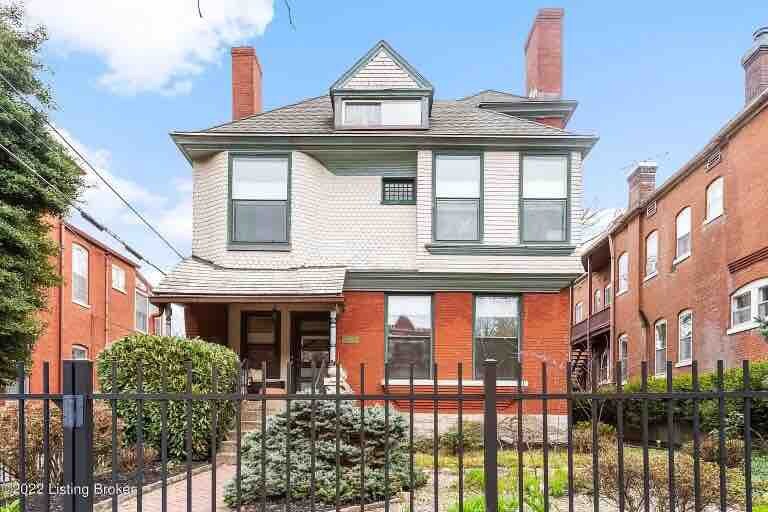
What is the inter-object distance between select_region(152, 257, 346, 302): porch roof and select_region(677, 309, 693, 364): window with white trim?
10.3 meters

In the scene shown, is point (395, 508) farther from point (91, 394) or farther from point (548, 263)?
point (548, 263)

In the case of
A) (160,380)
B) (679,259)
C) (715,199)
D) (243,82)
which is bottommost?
(160,380)

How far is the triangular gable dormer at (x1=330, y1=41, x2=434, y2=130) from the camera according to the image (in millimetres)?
15953

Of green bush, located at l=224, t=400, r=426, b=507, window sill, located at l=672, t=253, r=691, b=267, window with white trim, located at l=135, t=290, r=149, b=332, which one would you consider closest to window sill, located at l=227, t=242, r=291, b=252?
green bush, located at l=224, t=400, r=426, b=507

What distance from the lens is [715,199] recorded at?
1798 centimetres

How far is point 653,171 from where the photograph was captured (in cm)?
2378

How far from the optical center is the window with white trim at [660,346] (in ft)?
69.9

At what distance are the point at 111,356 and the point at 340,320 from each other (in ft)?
17.6

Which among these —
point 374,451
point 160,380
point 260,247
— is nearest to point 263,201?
point 260,247

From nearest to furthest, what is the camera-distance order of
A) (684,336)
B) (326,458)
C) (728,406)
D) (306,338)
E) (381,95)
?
(326,458) → (728,406) → (381,95) → (306,338) → (684,336)

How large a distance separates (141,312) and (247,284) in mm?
16774

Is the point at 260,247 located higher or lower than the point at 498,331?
higher

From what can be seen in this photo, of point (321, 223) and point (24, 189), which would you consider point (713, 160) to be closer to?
point (321, 223)

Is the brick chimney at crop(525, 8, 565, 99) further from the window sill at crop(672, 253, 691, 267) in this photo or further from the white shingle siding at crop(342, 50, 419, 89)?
the window sill at crop(672, 253, 691, 267)
